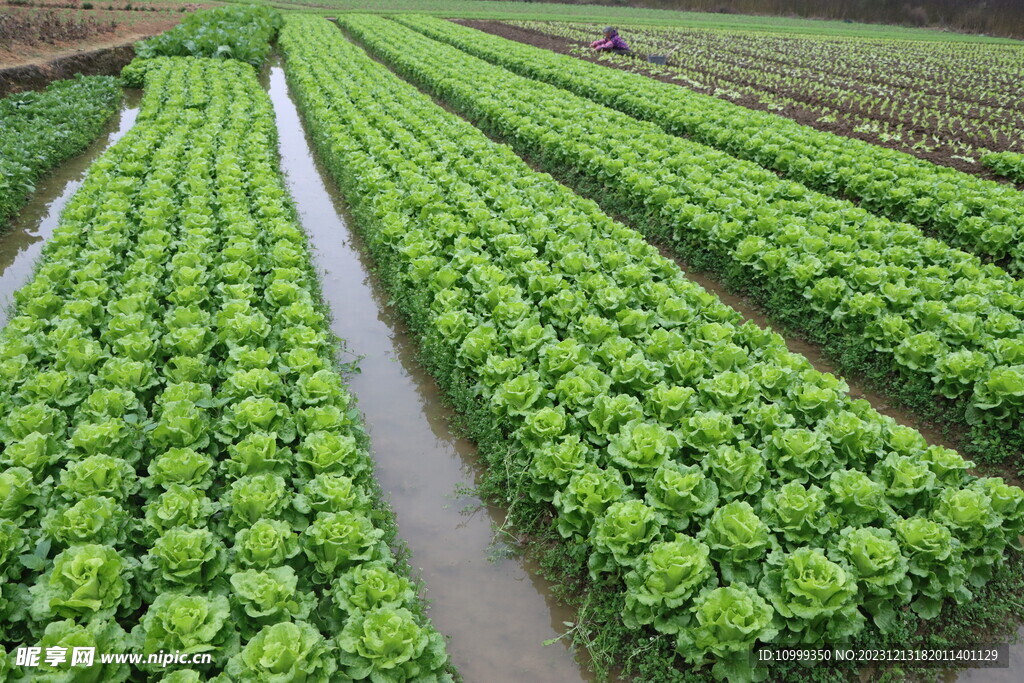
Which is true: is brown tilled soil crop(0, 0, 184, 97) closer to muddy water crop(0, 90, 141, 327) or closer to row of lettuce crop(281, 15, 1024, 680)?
muddy water crop(0, 90, 141, 327)

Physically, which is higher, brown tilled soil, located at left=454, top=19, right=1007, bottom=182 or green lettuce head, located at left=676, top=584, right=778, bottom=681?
brown tilled soil, located at left=454, top=19, right=1007, bottom=182

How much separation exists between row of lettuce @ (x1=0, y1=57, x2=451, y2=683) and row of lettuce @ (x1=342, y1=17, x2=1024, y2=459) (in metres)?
5.58

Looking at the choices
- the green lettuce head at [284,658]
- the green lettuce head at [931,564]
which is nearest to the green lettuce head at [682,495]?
the green lettuce head at [931,564]

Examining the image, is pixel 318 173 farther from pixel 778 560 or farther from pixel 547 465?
pixel 778 560

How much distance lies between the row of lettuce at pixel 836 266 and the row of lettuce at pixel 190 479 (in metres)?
5.58

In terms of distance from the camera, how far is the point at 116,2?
1533 inches

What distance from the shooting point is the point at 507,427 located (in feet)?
20.7

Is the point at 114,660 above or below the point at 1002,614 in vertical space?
above

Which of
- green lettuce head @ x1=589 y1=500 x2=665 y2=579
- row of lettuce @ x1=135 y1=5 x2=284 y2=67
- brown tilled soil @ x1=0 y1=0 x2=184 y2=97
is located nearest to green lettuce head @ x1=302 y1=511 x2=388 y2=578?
green lettuce head @ x1=589 y1=500 x2=665 y2=579

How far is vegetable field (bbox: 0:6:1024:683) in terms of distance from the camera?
4.17m

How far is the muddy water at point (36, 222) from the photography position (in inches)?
381

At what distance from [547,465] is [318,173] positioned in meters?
10.6

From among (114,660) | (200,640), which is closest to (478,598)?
(200,640)

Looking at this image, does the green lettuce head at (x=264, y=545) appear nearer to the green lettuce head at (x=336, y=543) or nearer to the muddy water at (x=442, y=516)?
the green lettuce head at (x=336, y=543)
